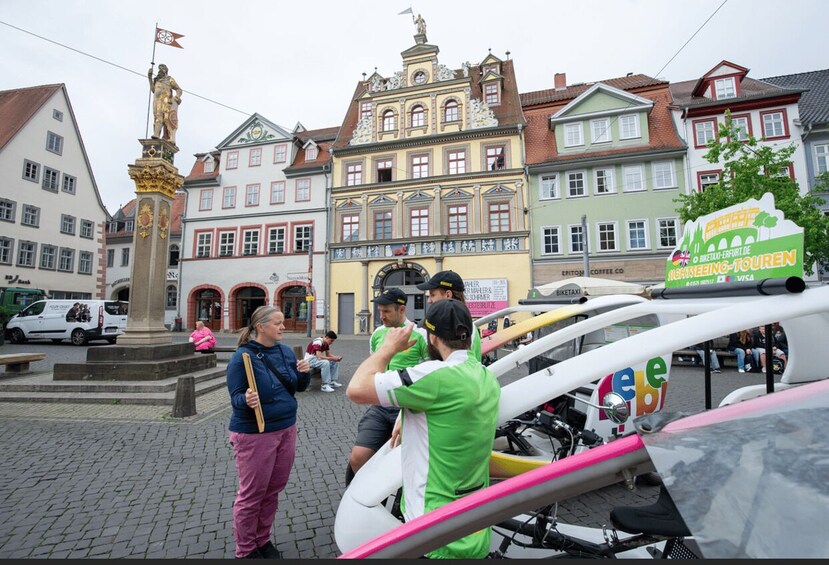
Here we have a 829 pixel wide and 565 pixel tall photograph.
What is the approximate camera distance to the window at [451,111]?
24.8m

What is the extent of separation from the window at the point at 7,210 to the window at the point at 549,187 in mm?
31223

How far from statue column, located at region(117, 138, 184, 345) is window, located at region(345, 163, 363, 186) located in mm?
17304

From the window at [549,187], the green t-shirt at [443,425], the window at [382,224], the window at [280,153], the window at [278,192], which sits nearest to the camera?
the green t-shirt at [443,425]

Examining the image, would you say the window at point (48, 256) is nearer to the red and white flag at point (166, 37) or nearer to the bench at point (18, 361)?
the bench at point (18, 361)

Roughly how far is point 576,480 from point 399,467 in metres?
1.09

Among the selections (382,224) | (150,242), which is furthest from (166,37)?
(382,224)

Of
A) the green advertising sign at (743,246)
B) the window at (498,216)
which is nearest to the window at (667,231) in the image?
the window at (498,216)

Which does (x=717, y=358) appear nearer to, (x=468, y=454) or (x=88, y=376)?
(x=468, y=454)

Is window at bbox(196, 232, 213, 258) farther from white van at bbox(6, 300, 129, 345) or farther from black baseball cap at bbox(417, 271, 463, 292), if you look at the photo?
black baseball cap at bbox(417, 271, 463, 292)

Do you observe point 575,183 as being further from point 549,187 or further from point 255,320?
point 255,320

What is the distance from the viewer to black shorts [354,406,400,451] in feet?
9.29

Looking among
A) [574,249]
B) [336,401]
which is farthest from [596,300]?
[574,249]

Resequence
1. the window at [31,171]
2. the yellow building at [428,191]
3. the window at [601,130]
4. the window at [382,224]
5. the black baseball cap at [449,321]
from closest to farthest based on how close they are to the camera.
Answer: the black baseball cap at [449,321]
the window at [601,130]
the yellow building at [428,191]
the window at [31,171]
the window at [382,224]

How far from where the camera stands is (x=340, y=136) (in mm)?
27266
